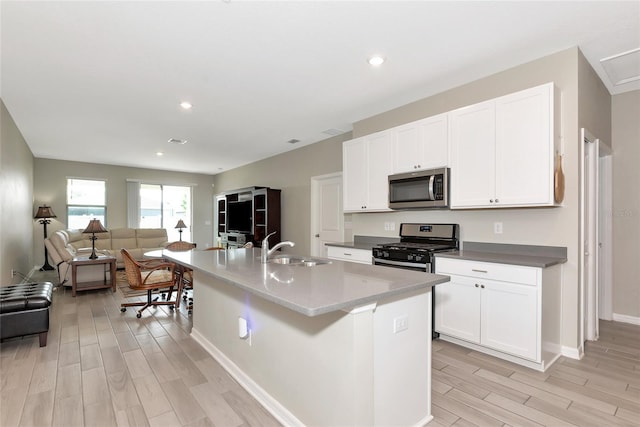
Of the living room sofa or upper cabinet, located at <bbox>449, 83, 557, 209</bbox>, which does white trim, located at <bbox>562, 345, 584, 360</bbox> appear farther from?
the living room sofa

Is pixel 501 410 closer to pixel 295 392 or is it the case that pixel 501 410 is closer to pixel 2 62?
pixel 295 392

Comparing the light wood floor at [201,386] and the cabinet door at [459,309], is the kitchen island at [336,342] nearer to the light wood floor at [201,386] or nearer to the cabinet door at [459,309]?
the light wood floor at [201,386]

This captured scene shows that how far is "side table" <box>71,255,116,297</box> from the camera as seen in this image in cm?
483

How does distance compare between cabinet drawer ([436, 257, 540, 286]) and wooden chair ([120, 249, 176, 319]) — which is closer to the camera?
cabinet drawer ([436, 257, 540, 286])

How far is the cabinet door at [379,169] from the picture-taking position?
3.79 m

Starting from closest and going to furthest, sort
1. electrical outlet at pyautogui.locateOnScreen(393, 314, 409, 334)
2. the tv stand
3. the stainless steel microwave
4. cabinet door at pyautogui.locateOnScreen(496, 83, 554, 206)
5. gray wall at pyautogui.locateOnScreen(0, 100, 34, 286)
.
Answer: electrical outlet at pyautogui.locateOnScreen(393, 314, 409, 334) → cabinet door at pyautogui.locateOnScreen(496, 83, 554, 206) → the stainless steel microwave → gray wall at pyautogui.locateOnScreen(0, 100, 34, 286) → the tv stand

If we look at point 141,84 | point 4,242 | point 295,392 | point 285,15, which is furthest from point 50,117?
point 295,392

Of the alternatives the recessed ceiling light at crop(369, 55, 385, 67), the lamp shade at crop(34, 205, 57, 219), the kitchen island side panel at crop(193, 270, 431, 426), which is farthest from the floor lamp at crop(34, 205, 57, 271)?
the recessed ceiling light at crop(369, 55, 385, 67)

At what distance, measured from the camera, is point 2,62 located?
2.77 metres

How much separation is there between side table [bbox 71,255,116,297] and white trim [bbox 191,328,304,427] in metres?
3.23

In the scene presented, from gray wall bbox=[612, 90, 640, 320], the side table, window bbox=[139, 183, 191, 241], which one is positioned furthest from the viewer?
window bbox=[139, 183, 191, 241]

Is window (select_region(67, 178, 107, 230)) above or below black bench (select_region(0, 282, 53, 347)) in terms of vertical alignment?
above

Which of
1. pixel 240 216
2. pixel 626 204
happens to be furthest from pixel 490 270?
pixel 240 216

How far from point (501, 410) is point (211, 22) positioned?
127 inches
